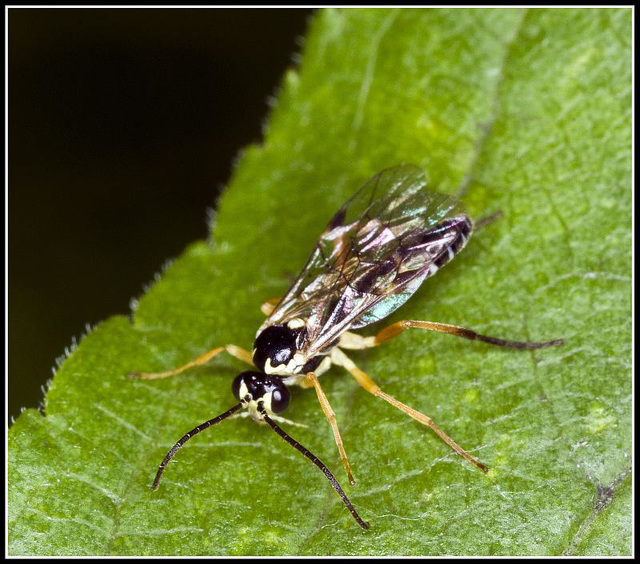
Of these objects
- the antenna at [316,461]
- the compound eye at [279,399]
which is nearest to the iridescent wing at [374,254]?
the compound eye at [279,399]

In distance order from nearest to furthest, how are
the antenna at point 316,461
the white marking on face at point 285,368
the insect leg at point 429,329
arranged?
the antenna at point 316,461 < the insect leg at point 429,329 < the white marking on face at point 285,368


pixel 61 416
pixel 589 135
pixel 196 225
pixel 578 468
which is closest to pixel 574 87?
pixel 589 135

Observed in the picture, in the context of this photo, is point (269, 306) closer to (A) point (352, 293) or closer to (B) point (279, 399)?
(A) point (352, 293)

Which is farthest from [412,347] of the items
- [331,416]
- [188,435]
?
[188,435]

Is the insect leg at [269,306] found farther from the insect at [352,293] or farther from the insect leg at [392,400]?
the insect leg at [392,400]

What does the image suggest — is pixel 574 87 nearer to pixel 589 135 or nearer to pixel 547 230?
pixel 589 135

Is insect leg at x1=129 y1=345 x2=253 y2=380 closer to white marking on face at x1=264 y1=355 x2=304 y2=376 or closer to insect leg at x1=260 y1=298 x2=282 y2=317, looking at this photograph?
white marking on face at x1=264 y1=355 x2=304 y2=376
